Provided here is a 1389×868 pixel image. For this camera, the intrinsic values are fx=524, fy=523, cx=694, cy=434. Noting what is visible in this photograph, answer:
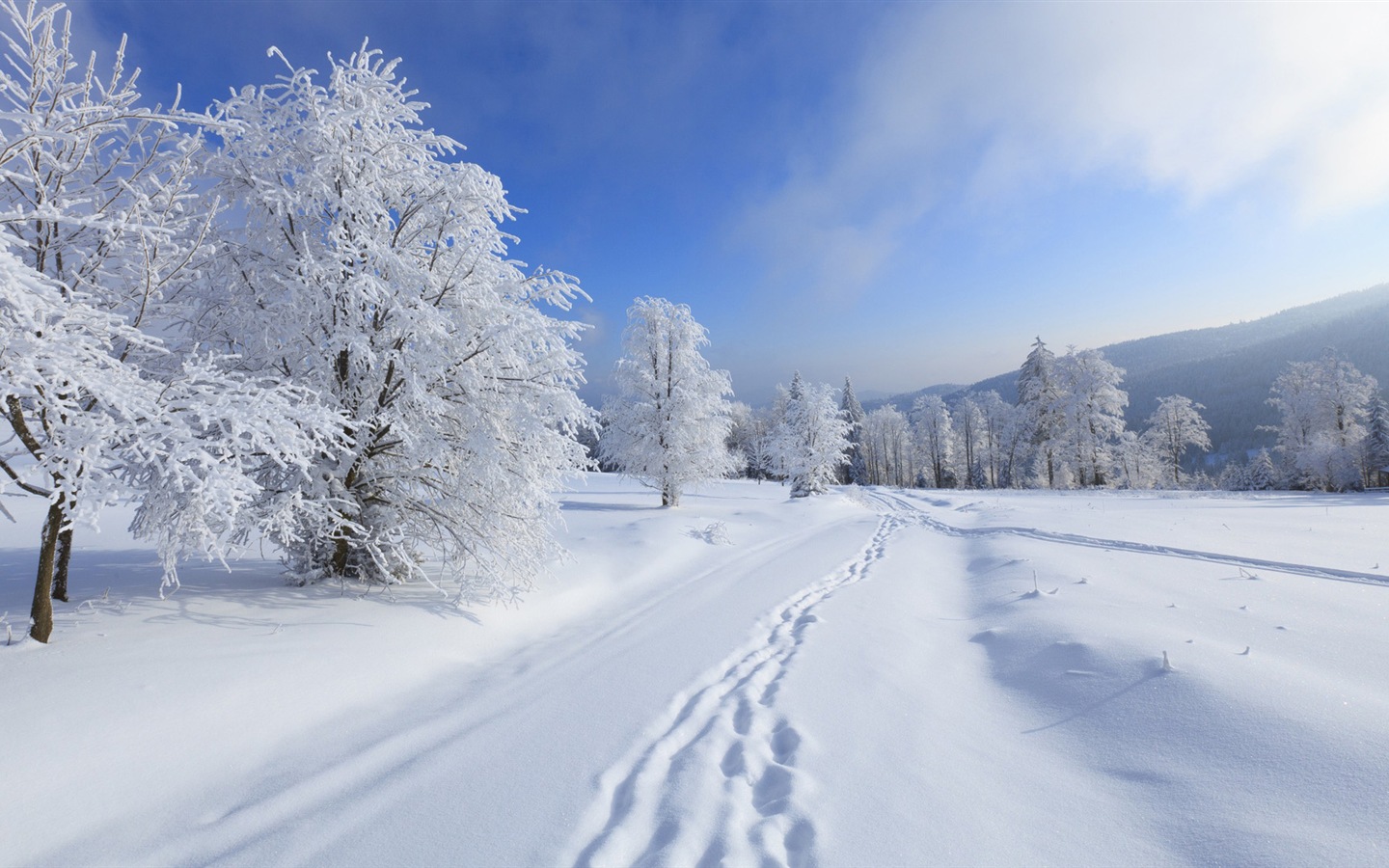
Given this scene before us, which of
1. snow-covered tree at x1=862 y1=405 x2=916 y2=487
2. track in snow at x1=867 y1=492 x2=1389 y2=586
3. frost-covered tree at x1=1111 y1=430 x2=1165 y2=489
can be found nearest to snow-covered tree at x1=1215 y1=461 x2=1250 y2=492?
frost-covered tree at x1=1111 y1=430 x2=1165 y2=489

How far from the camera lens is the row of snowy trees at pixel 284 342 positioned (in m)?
3.80

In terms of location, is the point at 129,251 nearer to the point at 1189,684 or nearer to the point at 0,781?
the point at 0,781

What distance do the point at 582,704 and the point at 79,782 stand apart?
3092 mm

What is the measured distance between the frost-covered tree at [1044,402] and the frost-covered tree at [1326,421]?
12426 millimetres

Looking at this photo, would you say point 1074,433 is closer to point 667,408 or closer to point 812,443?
point 812,443

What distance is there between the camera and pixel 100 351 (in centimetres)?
360

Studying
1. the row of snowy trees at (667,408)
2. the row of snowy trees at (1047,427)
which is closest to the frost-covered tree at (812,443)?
the row of snowy trees at (1047,427)

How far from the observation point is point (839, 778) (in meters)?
3.30

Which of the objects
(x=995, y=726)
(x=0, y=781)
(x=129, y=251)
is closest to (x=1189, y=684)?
(x=995, y=726)

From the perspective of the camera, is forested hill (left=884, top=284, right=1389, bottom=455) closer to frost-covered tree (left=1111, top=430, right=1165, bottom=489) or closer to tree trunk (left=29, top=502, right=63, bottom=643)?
frost-covered tree (left=1111, top=430, right=1165, bottom=489)

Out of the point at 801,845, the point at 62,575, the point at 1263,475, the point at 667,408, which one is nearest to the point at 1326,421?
the point at 1263,475

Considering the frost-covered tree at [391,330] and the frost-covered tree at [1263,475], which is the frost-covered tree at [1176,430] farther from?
the frost-covered tree at [391,330]

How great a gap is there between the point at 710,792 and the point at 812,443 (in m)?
31.0

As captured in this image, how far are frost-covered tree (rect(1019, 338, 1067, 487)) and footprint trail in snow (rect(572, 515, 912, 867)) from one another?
4041cm
